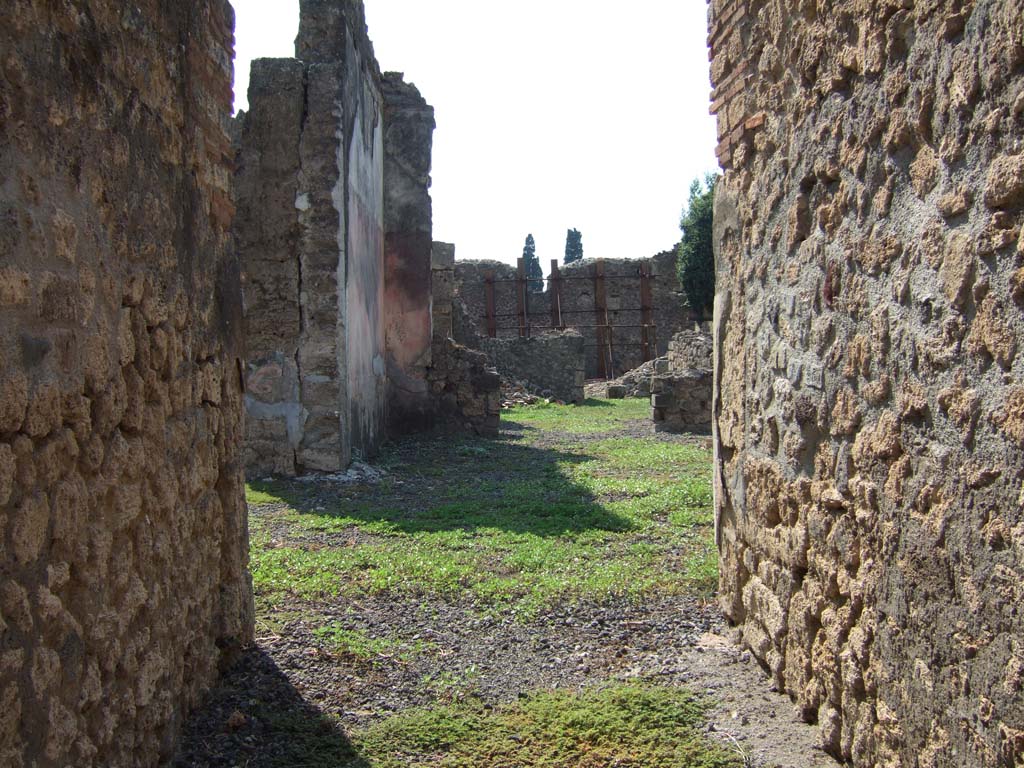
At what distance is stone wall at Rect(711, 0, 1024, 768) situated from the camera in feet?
6.72

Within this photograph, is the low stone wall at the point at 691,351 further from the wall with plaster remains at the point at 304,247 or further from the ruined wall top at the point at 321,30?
the ruined wall top at the point at 321,30

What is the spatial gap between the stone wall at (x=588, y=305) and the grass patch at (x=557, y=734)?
22772 mm

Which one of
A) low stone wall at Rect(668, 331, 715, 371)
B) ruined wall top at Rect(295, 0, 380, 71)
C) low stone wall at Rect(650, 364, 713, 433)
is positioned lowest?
low stone wall at Rect(650, 364, 713, 433)

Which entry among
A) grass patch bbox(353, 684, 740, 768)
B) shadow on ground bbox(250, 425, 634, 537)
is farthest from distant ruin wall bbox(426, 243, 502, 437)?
grass patch bbox(353, 684, 740, 768)

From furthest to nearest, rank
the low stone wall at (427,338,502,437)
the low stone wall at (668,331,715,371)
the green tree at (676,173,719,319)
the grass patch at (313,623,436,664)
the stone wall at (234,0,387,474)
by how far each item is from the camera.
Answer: the green tree at (676,173,719,319)
the low stone wall at (668,331,715,371)
the low stone wall at (427,338,502,437)
the stone wall at (234,0,387,474)
the grass patch at (313,623,436,664)

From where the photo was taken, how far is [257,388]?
852cm

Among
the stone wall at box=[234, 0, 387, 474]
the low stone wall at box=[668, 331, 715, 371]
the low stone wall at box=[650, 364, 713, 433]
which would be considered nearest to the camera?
the stone wall at box=[234, 0, 387, 474]

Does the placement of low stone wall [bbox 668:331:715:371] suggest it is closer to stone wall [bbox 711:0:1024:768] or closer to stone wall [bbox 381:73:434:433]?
stone wall [bbox 381:73:434:433]

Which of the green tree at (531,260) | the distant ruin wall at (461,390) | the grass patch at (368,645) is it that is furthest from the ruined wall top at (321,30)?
the green tree at (531,260)

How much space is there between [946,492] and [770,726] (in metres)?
1.28

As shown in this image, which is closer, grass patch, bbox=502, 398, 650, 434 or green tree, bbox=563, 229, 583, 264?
grass patch, bbox=502, 398, 650, 434

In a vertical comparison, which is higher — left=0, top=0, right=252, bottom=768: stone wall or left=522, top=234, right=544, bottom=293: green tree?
left=522, top=234, right=544, bottom=293: green tree

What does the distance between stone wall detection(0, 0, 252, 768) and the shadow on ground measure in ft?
10.0

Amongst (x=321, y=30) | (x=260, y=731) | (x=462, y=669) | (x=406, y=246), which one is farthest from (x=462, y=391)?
(x=260, y=731)
